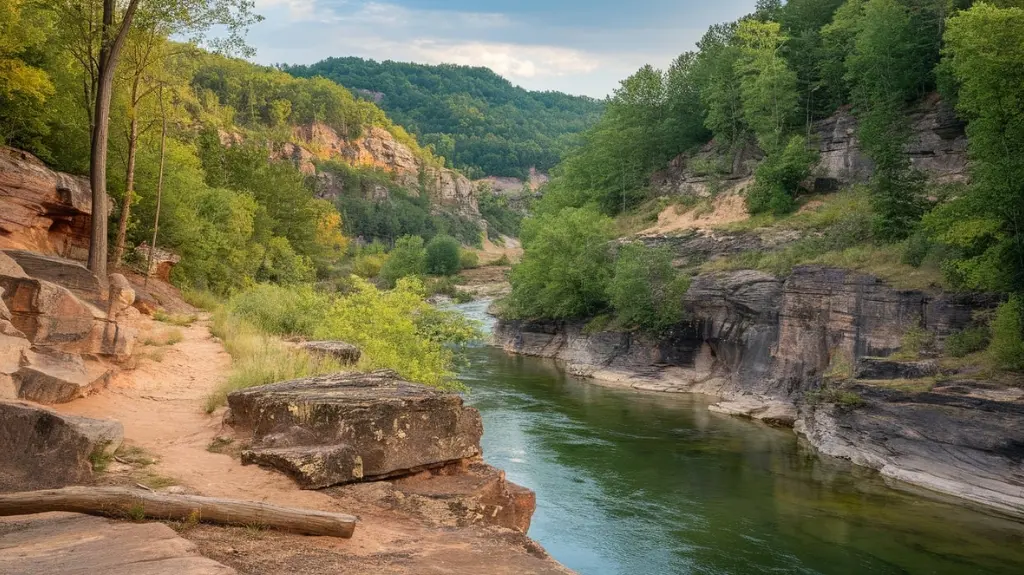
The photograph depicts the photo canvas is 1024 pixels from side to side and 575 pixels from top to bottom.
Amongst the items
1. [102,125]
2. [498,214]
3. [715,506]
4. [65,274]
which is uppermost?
[498,214]

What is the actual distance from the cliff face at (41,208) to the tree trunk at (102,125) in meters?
4.62

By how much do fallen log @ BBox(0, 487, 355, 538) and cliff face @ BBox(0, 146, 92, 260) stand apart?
49.3 ft

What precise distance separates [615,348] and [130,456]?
3769cm

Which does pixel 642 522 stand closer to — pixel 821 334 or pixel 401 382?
pixel 401 382

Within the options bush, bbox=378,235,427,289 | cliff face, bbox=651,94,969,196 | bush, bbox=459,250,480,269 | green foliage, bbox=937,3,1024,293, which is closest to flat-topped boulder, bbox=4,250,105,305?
green foliage, bbox=937,3,1024,293

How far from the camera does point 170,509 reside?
6742mm

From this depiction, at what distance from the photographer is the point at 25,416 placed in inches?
295

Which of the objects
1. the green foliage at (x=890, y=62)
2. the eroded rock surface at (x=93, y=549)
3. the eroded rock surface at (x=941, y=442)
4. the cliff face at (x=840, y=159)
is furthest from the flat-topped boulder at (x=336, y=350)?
the cliff face at (x=840, y=159)

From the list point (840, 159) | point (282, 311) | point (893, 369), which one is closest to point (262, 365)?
point (282, 311)

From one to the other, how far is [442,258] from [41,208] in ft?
254

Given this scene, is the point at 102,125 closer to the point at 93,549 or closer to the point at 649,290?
the point at 93,549

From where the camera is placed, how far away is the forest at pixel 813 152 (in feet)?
76.8

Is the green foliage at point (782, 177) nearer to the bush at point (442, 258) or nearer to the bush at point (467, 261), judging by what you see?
the bush at point (442, 258)

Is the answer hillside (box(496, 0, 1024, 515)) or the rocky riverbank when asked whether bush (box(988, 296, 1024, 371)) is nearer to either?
hillside (box(496, 0, 1024, 515))
